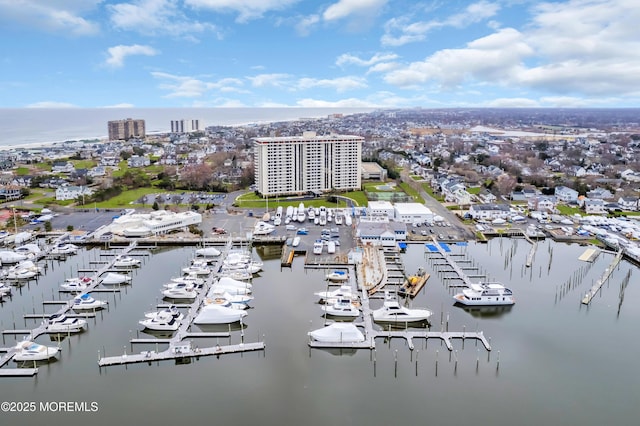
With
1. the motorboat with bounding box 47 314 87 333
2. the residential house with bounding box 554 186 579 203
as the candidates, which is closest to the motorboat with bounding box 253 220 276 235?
the motorboat with bounding box 47 314 87 333

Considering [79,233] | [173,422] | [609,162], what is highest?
[609,162]

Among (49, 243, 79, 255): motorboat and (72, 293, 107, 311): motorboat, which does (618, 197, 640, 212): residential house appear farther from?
(49, 243, 79, 255): motorboat

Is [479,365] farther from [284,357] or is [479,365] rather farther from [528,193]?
[528,193]

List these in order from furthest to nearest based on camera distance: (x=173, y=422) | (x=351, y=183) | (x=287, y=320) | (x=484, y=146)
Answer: (x=484, y=146) < (x=351, y=183) < (x=287, y=320) < (x=173, y=422)

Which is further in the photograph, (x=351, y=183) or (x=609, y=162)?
(x=609, y=162)

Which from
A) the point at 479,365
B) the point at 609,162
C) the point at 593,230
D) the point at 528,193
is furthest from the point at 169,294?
the point at 609,162

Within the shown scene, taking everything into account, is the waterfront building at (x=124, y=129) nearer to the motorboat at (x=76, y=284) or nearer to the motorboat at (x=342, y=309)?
the motorboat at (x=76, y=284)

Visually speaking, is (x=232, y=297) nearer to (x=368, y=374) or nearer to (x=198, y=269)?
(x=198, y=269)
